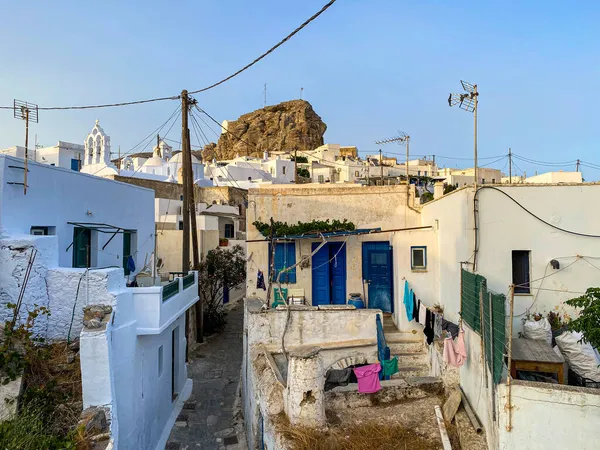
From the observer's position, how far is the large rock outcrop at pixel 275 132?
254ft

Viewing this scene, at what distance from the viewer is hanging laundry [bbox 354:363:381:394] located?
8.10 meters

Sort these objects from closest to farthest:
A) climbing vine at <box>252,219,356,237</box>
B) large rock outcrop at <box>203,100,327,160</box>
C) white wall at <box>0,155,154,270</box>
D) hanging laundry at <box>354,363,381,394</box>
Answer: hanging laundry at <box>354,363,381,394</box>
white wall at <box>0,155,154,270</box>
climbing vine at <box>252,219,356,237</box>
large rock outcrop at <box>203,100,327,160</box>

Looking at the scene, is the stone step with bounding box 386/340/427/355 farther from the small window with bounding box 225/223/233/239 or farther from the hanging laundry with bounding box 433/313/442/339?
the small window with bounding box 225/223/233/239

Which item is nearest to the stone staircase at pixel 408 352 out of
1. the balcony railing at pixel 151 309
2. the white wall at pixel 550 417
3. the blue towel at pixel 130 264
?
the white wall at pixel 550 417

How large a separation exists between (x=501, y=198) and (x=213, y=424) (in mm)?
10149

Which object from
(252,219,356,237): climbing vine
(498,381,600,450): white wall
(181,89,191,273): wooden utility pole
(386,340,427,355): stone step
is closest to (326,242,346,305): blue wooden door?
(252,219,356,237): climbing vine

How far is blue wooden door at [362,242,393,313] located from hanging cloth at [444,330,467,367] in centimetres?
557

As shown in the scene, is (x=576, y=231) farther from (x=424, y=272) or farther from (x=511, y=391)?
(x=511, y=391)

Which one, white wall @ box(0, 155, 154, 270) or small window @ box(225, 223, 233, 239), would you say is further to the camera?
small window @ box(225, 223, 233, 239)

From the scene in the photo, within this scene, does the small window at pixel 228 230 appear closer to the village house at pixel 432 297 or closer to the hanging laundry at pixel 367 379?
the village house at pixel 432 297

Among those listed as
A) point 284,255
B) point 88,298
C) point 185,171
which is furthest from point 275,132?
point 88,298

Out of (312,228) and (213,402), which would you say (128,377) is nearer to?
(213,402)

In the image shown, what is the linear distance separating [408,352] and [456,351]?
11.5 feet

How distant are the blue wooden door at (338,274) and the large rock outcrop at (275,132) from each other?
6379cm
